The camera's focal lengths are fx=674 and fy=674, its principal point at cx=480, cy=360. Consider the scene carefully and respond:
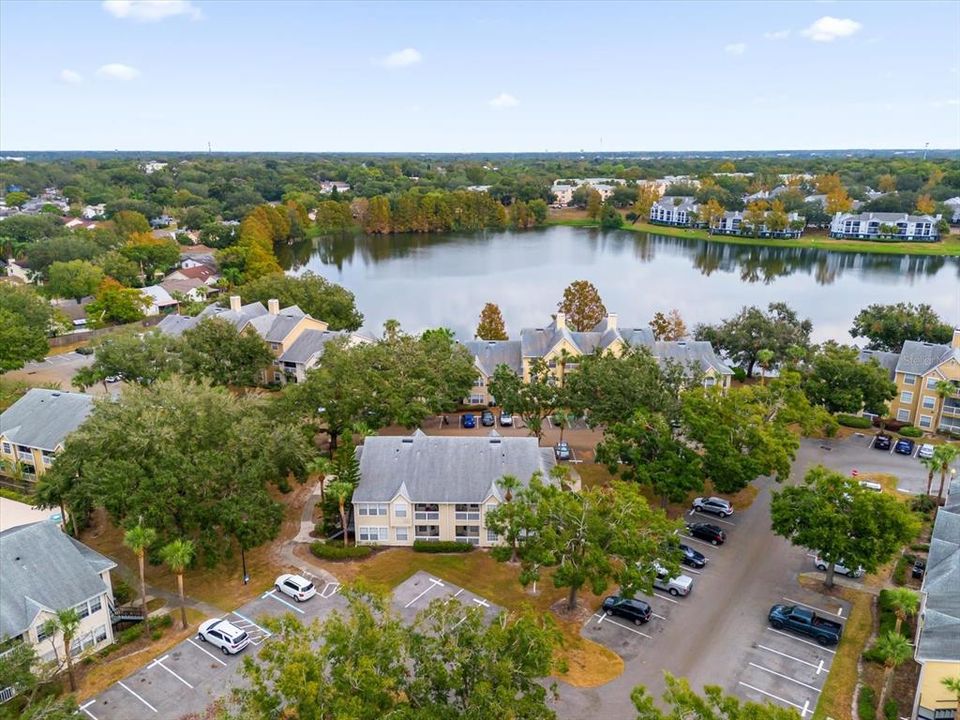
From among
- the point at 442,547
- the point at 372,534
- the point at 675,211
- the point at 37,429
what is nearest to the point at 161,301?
the point at 37,429

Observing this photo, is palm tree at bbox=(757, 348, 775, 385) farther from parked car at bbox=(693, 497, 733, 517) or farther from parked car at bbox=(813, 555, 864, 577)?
parked car at bbox=(813, 555, 864, 577)

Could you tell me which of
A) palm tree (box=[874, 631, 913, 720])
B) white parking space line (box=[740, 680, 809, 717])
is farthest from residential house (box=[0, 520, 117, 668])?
palm tree (box=[874, 631, 913, 720])

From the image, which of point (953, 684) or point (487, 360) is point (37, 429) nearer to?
point (487, 360)

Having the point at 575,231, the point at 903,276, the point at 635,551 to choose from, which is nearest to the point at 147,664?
the point at 635,551

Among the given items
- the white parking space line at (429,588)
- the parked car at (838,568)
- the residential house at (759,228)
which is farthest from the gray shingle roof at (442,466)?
the residential house at (759,228)

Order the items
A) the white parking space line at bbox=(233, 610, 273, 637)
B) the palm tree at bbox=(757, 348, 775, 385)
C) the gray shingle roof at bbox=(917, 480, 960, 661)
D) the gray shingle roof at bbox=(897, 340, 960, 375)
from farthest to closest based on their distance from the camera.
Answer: the palm tree at bbox=(757, 348, 775, 385) → the gray shingle roof at bbox=(897, 340, 960, 375) → the white parking space line at bbox=(233, 610, 273, 637) → the gray shingle roof at bbox=(917, 480, 960, 661)
